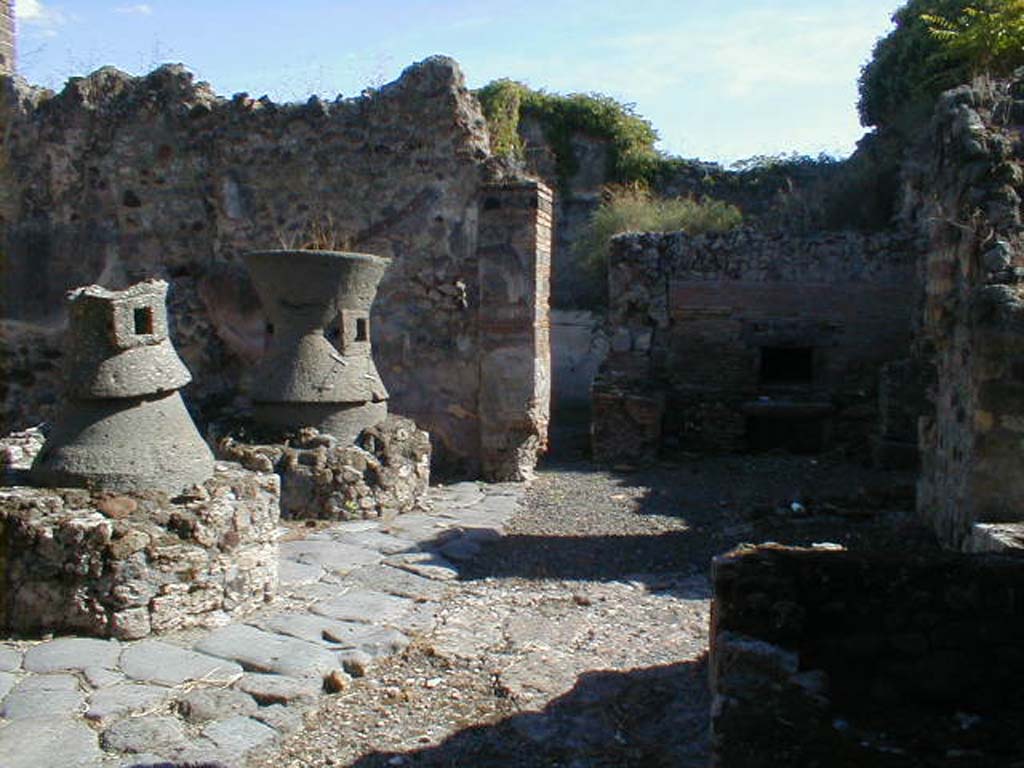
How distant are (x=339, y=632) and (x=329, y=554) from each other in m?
1.31

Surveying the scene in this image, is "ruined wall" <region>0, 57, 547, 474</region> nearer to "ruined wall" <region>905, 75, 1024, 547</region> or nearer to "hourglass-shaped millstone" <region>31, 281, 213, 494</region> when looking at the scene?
"ruined wall" <region>905, 75, 1024, 547</region>

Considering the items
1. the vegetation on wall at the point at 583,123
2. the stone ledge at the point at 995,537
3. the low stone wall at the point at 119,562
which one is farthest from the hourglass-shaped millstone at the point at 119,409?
the vegetation on wall at the point at 583,123

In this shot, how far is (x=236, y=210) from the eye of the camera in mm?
8930

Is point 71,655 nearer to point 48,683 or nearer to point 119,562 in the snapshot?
point 48,683

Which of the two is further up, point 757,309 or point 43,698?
point 757,309

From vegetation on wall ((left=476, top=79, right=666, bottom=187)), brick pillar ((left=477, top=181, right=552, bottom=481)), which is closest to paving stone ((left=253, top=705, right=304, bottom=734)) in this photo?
brick pillar ((left=477, top=181, right=552, bottom=481))

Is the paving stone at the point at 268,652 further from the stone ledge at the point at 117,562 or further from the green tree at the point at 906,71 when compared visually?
the green tree at the point at 906,71

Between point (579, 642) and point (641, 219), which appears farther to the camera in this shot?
point (641, 219)

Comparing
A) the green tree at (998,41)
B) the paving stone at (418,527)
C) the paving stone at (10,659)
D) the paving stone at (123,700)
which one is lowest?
the paving stone at (418,527)

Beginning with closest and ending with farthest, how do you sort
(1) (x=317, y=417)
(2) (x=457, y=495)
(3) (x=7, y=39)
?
(1) (x=317, y=417) → (2) (x=457, y=495) → (3) (x=7, y=39)

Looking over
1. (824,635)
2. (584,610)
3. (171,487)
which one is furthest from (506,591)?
(824,635)

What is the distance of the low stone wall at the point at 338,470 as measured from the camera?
6.57m

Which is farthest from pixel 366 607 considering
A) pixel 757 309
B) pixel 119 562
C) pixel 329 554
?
pixel 757 309

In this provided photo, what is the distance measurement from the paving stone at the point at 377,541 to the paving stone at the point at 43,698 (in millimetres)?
2387
